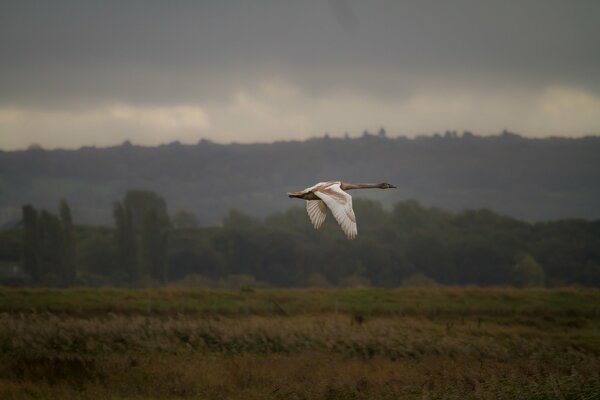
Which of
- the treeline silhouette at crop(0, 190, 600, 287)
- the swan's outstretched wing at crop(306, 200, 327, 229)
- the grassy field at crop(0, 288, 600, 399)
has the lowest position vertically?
the treeline silhouette at crop(0, 190, 600, 287)

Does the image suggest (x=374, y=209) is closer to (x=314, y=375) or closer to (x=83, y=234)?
(x=83, y=234)

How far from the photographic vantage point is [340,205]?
2120 centimetres

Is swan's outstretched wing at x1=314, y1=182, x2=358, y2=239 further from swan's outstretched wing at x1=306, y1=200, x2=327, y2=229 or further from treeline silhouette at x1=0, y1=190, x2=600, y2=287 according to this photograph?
treeline silhouette at x1=0, y1=190, x2=600, y2=287

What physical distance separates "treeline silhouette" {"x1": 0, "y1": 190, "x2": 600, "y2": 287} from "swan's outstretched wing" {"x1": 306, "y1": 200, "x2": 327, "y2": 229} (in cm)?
9729

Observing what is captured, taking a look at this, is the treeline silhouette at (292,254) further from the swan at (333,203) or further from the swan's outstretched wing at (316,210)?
the swan at (333,203)

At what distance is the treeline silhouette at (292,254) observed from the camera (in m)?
125

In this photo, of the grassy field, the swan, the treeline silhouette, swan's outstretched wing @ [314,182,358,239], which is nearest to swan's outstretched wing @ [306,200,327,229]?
the swan

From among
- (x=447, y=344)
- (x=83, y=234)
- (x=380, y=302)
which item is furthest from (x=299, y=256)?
(x=447, y=344)

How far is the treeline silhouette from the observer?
125m

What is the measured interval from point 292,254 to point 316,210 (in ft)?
400

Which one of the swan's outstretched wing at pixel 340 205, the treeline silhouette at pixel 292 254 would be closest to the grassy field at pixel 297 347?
the swan's outstretched wing at pixel 340 205

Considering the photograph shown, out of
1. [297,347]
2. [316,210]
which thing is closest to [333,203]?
[316,210]

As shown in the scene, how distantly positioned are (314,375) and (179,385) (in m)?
3.71

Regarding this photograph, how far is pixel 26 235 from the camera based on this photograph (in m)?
123
